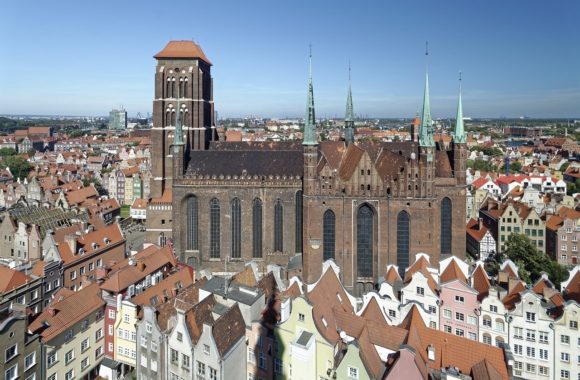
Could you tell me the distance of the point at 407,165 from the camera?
51.4 meters

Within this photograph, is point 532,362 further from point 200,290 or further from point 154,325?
point 154,325

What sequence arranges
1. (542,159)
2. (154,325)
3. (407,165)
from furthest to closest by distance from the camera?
(542,159) < (407,165) < (154,325)

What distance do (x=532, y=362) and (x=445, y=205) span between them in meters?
21.4

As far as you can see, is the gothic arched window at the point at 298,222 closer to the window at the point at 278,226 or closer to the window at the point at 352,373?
the window at the point at 278,226

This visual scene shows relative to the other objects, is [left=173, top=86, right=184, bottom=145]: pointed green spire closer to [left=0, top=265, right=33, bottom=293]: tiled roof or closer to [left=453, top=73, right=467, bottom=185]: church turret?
[left=0, top=265, right=33, bottom=293]: tiled roof

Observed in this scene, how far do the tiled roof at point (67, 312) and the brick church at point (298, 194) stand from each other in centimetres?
1848

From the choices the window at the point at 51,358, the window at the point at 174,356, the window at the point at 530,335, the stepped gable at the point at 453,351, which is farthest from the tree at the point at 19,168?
the window at the point at 530,335

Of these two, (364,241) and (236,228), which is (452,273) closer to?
(364,241)

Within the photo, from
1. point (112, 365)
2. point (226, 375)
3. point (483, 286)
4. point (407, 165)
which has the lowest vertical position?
point (112, 365)

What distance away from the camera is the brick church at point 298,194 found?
52.2 m

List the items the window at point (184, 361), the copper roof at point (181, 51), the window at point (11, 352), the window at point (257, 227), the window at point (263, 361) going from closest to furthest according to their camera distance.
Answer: the window at point (11, 352)
the window at point (184, 361)
the window at point (263, 361)
the window at point (257, 227)
the copper roof at point (181, 51)

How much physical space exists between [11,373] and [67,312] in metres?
6.91

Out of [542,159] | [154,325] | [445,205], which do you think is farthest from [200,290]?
[542,159]

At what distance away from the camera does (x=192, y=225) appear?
60375mm
